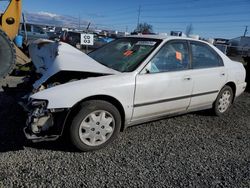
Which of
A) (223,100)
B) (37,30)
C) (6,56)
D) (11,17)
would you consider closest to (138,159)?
(223,100)

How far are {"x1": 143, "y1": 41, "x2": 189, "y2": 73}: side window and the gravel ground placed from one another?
3.29 ft

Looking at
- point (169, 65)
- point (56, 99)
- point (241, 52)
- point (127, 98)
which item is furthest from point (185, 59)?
point (241, 52)

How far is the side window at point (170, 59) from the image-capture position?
373cm

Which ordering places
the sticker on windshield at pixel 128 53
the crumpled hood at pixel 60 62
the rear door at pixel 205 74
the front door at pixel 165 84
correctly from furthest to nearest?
1. the rear door at pixel 205 74
2. the sticker on windshield at pixel 128 53
3. the front door at pixel 165 84
4. the crumpled hood at pixel 60 62

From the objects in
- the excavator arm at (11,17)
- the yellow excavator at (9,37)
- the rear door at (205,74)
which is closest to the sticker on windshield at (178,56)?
the rear door at (205,74)

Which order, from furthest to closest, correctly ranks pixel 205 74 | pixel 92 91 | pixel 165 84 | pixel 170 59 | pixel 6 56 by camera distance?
pixel 6 56 < pixel 205 74 < pixel 170 59 < pixel 165 84 < pixel 92 91

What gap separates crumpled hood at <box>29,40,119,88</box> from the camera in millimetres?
3299

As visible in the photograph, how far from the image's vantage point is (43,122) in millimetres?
2990

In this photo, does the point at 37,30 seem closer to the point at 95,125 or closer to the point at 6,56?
the point at 6,56

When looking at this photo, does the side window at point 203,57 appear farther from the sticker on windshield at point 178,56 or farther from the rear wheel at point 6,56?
the rear wheel at point 6,56

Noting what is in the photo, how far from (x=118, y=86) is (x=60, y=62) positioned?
2.75 feet

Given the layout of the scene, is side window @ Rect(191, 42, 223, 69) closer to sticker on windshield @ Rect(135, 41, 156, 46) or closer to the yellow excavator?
sticker on windshield @ Rect(135, 41, 156, 46)

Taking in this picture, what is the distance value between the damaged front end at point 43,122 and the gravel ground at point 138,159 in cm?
28

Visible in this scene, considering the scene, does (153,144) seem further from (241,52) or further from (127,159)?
(241,52)
